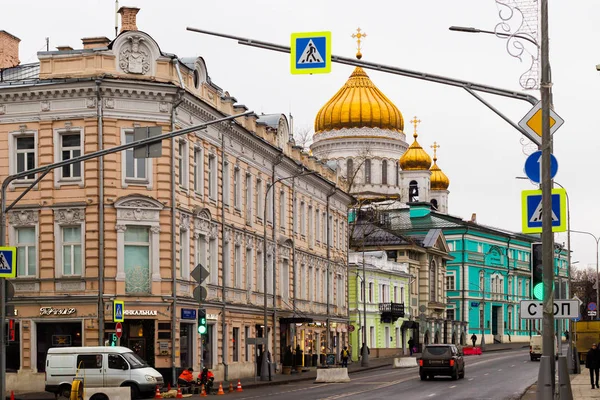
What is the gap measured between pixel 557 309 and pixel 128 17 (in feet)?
86.2

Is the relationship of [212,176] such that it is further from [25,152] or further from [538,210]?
[538,210]

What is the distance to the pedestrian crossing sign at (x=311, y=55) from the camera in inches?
739

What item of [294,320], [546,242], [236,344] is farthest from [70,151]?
[546,242]

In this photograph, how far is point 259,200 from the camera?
5481cm

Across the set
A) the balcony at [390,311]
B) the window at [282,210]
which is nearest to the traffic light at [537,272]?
the window at [282,210]

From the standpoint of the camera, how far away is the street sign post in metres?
22.8

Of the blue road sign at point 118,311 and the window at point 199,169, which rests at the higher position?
the window at point 199,169

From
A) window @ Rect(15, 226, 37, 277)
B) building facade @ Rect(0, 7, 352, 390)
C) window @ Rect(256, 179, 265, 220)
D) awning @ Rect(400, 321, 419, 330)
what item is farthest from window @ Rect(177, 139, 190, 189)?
awning @ Rect(400, 321, 419, 330)

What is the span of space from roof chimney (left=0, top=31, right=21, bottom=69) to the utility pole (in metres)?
32.8

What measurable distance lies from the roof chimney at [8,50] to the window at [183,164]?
9508mm

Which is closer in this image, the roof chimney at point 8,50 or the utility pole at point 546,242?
the utility pole at point 546,242

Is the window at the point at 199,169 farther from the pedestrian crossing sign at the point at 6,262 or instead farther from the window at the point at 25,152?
the pedestrian crossing sign at the point at 6,262

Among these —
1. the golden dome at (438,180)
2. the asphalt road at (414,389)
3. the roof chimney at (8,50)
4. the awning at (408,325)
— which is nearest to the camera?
the asphalt road at (414,389)

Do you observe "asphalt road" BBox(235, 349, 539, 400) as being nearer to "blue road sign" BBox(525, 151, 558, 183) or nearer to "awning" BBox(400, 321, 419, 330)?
"blue road sign" BBox(525, 151, 558, 183)
